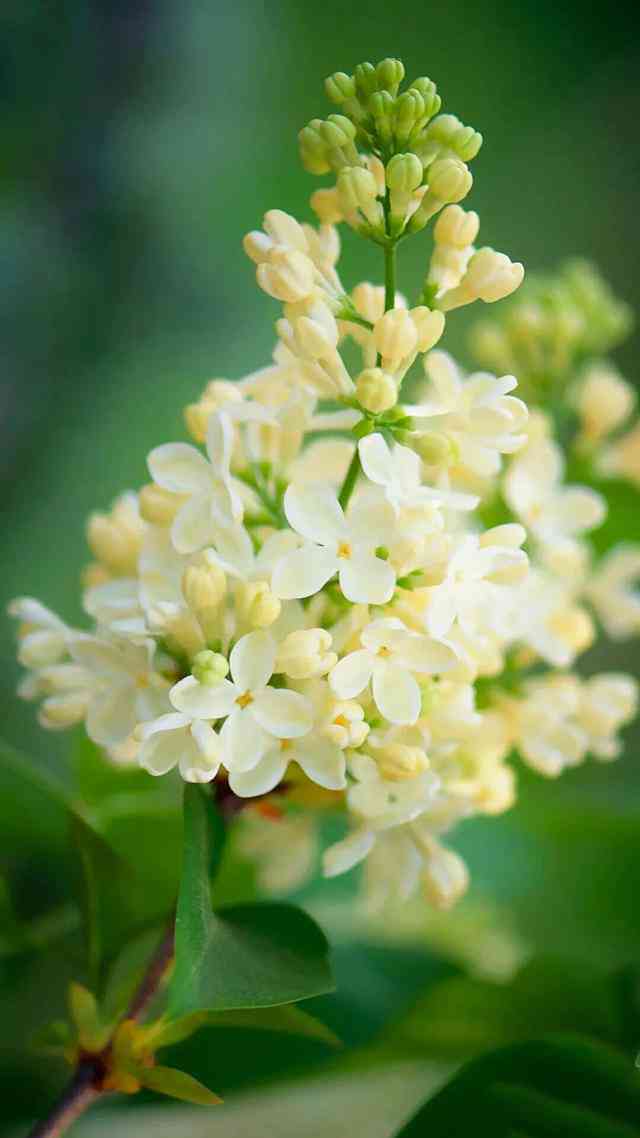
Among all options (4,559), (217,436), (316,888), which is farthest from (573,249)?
(217,436)

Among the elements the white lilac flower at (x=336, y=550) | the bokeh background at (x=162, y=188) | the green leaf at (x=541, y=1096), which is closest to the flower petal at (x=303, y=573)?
the white lilac flower at (x=336, y=550)

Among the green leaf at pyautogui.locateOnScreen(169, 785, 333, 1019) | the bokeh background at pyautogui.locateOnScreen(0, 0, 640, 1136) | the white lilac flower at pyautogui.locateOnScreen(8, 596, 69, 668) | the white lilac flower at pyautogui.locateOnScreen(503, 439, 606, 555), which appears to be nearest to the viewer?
the green leaf at pyautogui.locateOnScreen(169, 785, 333, 1019)

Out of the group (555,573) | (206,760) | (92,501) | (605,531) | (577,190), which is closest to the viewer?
(206,760)

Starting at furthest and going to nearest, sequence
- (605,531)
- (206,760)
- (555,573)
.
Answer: (605,531)
(555,573)
(206,760)

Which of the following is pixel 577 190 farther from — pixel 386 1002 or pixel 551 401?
pixel 386 1002

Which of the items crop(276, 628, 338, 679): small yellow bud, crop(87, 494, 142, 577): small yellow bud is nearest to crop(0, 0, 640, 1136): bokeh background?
crop(87, 494, 142, 577): small yellow bud

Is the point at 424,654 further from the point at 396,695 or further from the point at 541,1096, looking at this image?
the point at 541,1096

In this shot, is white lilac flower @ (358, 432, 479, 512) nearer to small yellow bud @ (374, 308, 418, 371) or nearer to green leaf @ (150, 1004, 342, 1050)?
small yellow bud @ (374, 308, 418, 371)

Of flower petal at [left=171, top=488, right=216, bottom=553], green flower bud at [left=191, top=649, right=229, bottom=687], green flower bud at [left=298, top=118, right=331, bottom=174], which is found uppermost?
green flower bud at [left=298, top=118, right=331, bottom=174]

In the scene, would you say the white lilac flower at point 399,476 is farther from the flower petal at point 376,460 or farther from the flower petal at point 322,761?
the flower petal at point 322,761
